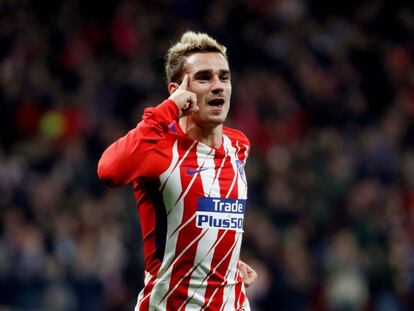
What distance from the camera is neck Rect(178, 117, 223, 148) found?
5.38 m

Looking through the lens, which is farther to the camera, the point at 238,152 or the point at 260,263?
the point at 260,263

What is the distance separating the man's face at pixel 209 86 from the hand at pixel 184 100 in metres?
0.11

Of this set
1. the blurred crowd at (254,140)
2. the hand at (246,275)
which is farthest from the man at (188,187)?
the blurred crowd at (254,140)

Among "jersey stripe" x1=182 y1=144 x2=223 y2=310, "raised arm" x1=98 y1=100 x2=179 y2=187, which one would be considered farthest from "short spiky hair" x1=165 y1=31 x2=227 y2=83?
"jersey stripe" x1=182 y1=144 x2=223 y2=310

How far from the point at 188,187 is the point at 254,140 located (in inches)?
296

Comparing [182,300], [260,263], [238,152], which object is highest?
[238,152]

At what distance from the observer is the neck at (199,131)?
5.38 meters

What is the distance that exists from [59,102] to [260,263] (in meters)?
3.46

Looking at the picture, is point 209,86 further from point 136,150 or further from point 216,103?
point 136,150

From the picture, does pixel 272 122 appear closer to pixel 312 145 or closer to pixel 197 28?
pixel 312 145

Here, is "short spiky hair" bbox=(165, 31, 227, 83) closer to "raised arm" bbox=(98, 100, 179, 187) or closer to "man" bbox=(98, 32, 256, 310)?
"man" bbox=(98, 32, 256, 310)

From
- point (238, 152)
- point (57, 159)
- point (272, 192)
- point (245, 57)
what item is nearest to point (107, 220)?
point (57, 159)

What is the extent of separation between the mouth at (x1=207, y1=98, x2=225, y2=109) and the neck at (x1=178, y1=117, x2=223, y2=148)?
143 mm

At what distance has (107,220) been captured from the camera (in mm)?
10969
